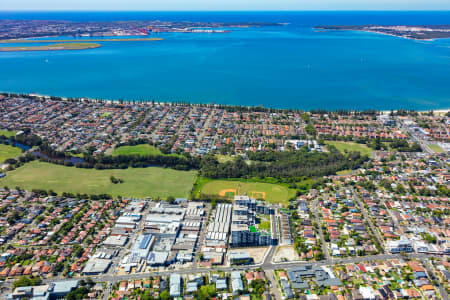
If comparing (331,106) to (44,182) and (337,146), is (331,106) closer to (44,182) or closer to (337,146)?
(337,146)

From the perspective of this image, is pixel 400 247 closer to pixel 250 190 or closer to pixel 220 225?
pixel 250 190

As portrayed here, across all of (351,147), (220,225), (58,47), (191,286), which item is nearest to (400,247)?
(220,225)

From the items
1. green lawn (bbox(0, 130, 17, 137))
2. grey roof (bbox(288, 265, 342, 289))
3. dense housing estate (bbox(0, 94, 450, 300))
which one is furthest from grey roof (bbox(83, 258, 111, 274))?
green lawn (bbox(0, 130, 17, 137))

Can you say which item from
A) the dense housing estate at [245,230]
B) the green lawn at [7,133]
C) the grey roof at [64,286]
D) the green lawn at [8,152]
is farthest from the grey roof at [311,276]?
the green lawn at [7,133]

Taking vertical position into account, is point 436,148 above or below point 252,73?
below

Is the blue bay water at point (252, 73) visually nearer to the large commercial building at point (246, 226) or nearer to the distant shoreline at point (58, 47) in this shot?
the distant shoreline at point (58, 47)

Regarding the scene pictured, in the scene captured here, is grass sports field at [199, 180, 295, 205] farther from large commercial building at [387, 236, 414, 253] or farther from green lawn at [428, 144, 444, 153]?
green lawn at [428, 144, 444, 153]

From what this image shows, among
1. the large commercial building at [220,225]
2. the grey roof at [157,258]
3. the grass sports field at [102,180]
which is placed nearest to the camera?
the grey roof at [157,258]
